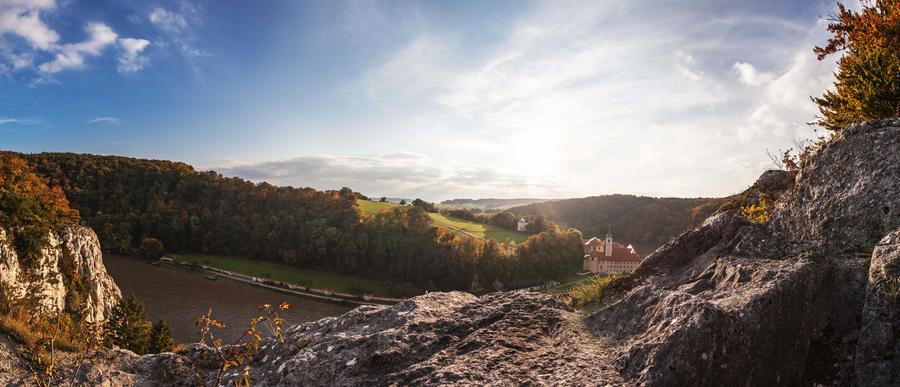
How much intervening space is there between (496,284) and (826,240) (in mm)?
65163

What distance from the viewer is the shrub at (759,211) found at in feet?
22.6

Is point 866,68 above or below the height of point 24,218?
above

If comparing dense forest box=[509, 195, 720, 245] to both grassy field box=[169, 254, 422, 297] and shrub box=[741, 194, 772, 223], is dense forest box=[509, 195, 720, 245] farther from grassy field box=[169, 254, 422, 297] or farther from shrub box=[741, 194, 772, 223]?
shrub box=[741, 194, 772, 223]

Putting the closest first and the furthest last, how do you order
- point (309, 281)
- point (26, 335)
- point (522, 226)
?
point (26, 335) < point (309, 281) < point (522, 226)

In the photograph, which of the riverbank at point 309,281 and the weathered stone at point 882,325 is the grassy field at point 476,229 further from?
the weathered stone at point 882,325

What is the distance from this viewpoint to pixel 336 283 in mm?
67125

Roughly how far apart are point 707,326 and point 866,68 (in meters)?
7.59

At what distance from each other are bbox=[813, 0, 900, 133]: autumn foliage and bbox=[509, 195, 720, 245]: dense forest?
73764 mm

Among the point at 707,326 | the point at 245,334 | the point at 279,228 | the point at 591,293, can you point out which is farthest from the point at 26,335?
the point at 279,228

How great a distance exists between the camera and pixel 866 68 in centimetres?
768

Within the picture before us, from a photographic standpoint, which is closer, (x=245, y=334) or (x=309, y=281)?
(x=245, y=334)

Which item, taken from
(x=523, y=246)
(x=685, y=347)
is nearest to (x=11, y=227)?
(x=685, y=347)

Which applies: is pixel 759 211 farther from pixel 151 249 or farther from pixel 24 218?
pixel 151 249

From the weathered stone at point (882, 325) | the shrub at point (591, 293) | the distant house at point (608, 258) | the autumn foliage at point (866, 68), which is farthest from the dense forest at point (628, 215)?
the weathered stone at point (882, 325)
